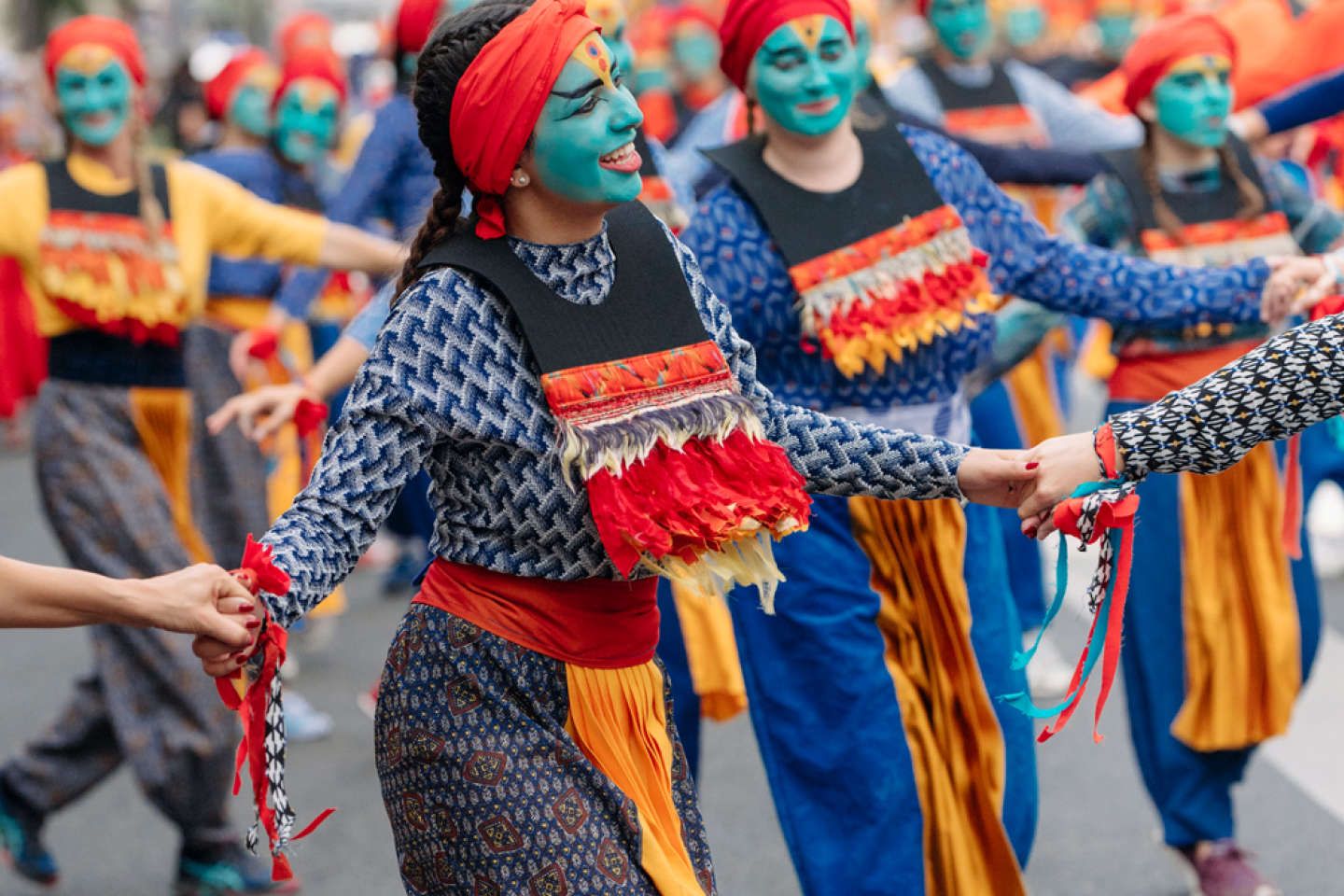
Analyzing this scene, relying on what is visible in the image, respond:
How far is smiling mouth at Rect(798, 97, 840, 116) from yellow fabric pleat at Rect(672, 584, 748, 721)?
134 cm

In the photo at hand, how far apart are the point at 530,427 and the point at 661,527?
249 mm

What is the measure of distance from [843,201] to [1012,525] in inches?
80.7

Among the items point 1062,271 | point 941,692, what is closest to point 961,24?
point 1062,271

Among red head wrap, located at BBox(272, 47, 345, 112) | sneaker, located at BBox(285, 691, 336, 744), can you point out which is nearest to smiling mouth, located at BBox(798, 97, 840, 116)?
sneaker, located at BBox(285, 691, 336, 744)

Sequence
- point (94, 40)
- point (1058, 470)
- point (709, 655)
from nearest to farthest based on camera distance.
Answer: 1. point (1058, 470)
2. point (709, 655)
3. point (94, 40)

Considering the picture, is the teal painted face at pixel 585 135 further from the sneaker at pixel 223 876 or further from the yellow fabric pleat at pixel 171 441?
the sneaker at pixel 223 876

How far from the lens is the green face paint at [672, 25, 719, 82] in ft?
42.5

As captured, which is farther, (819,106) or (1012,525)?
(1012,525)

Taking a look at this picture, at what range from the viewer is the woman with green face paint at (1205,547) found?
5141 mm

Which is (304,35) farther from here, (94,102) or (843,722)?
(843,722)

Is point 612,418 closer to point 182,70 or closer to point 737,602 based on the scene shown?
point 737,602

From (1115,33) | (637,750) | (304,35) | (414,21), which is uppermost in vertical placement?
(304,35)

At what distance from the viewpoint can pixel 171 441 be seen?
18.8ft

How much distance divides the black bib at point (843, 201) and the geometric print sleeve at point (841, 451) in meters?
0.75
